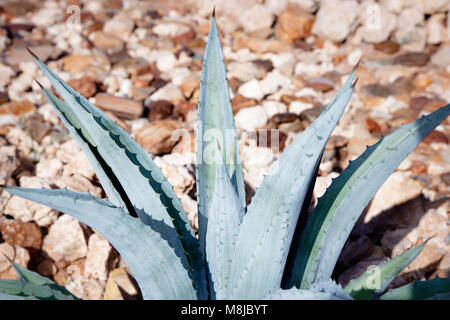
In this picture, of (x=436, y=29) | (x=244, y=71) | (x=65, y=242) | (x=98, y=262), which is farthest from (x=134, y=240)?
(x=436, y=29)

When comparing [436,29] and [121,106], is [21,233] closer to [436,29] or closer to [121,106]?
[121,106]

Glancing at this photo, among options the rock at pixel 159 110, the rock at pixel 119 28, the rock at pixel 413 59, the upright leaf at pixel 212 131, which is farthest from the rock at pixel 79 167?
the rock at pixel 413 59

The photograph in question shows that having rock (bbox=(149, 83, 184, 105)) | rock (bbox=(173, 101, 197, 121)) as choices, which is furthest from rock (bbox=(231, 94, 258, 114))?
rock (bbox=(149, 83, 184, 105))

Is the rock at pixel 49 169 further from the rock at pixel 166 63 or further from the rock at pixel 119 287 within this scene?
the rock at pixel 166 63
